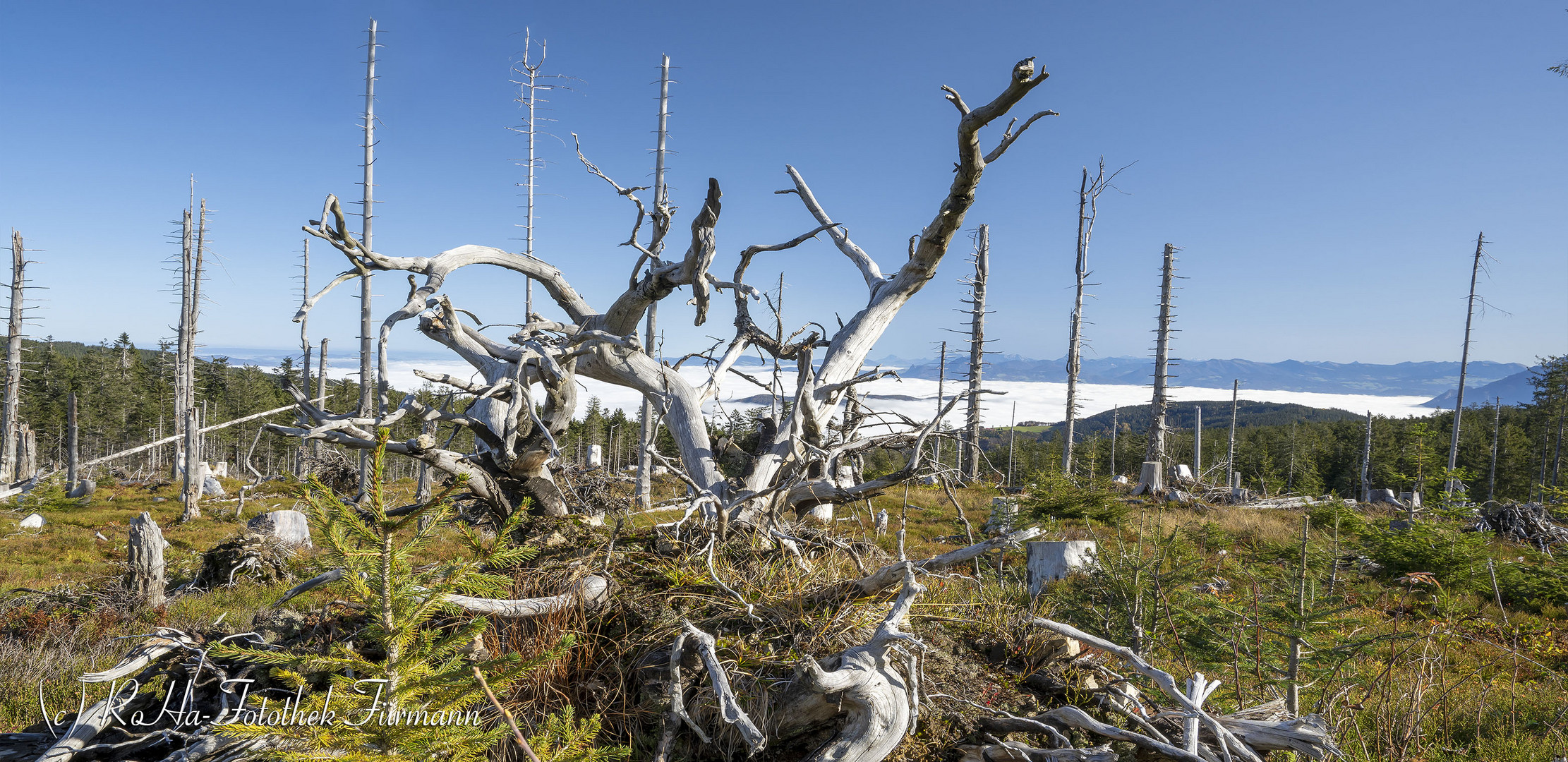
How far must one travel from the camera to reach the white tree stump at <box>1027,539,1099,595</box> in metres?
8.12

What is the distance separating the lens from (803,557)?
3.52m

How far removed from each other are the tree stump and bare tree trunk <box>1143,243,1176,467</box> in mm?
22972

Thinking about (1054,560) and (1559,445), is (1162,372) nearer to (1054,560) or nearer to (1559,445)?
(1054,560)

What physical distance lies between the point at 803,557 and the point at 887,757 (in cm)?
112

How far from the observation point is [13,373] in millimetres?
20922

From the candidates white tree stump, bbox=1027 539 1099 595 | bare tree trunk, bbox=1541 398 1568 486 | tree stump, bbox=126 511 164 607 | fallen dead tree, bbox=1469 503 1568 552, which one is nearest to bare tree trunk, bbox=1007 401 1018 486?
white tree stump, bbox=1027 539 1099 595

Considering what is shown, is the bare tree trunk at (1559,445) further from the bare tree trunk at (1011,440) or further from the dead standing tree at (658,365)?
the dead standing tree at (658,365)

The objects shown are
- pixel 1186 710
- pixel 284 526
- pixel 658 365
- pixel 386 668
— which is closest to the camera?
pixel 386 668

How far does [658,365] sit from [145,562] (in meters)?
7.84

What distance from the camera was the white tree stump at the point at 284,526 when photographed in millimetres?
12680

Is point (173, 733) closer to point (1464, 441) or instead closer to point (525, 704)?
point (525, 704)

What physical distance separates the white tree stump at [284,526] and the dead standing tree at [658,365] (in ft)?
37.7

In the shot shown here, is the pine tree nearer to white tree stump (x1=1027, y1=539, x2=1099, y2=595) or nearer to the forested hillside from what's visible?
white tree stump (x1=1027, y1=539, x2=1099, y2=595)

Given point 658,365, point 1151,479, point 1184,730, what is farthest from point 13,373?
point 1151,479
